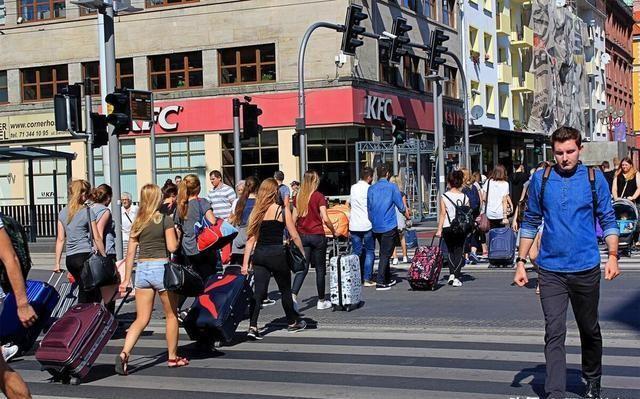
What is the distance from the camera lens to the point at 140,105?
15.0 m

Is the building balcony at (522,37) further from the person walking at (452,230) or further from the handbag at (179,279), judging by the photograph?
the handbag at (179,279)

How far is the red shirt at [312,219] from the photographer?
1244cm

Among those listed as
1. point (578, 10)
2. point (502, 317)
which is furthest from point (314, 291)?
point (578, 10)

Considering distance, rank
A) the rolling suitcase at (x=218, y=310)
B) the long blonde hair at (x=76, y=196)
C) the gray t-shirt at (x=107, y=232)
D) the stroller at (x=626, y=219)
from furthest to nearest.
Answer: the stroller at (x=626, y=219) → the gray t-shirt at (x=107, y=232) → the long blonde hair at (x=76, y=196) → the rolling suitcase at (x=218, y=310)

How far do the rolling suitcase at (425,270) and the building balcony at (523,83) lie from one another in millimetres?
40646

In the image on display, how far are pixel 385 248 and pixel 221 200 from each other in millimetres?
2721

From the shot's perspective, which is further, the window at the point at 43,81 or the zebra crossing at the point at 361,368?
the window at the point at 43,81

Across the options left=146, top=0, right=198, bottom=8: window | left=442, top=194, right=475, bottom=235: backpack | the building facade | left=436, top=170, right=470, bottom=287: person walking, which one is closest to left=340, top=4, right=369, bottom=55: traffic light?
left=436, top=170, right=470, bottom=287: person walking

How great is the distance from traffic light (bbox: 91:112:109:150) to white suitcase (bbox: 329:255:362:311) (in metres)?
4.46

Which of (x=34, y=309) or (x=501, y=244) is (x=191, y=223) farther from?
(x=501, y=244)

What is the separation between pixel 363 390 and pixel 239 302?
2481 mm

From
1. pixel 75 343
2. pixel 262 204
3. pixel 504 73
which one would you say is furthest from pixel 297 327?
pixel 504 73

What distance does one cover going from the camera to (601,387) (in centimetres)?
734

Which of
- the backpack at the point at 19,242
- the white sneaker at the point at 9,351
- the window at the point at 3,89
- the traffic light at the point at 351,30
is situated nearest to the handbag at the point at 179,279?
the backpack at the point at 19,242
